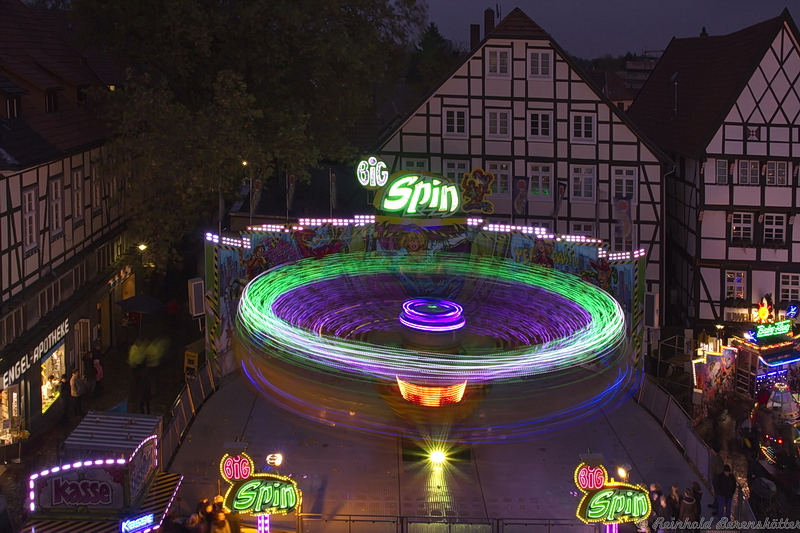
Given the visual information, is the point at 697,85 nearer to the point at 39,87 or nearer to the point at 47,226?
the point at 39,87

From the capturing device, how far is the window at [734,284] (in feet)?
114

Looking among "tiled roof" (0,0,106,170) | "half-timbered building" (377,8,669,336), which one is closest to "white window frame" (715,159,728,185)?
"half-timbered building" (377,8,669,336)

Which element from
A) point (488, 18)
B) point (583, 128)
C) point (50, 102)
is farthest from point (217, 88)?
point (488, 18)

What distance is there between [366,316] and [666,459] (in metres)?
8.57

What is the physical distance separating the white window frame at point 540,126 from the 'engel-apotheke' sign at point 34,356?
1842 centimetres

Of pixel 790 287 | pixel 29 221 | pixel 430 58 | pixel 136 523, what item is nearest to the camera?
pixel 136 523

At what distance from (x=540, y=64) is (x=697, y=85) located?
7.46 meters

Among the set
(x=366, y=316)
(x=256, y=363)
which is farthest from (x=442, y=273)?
(x=256, y=363)

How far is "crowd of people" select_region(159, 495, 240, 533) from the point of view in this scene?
1675 cm

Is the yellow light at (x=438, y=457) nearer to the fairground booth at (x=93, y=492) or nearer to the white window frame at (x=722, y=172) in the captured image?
the fairground booth at (x=93, y=492)

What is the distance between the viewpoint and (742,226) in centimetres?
3475

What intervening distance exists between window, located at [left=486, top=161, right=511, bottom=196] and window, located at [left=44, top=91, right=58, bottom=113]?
16.1 metres

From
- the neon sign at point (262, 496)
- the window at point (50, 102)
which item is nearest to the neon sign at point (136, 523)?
the neon sign at point (262, 496)

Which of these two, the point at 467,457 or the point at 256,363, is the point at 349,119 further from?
the point at 467,457
